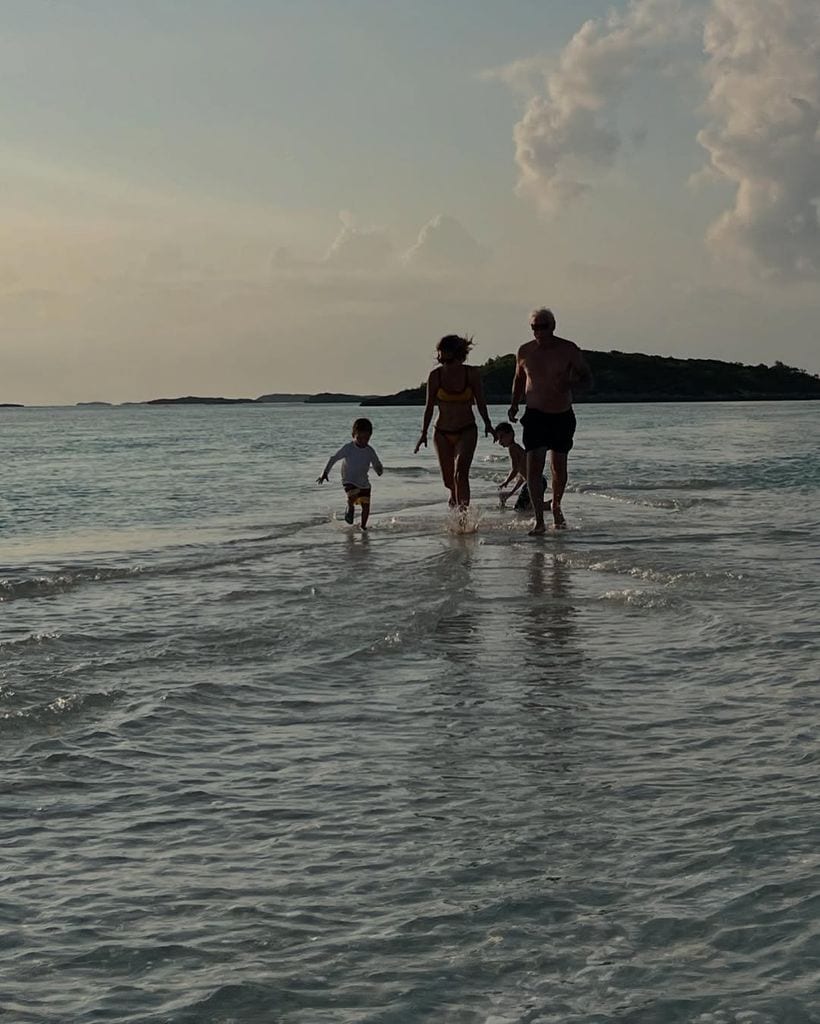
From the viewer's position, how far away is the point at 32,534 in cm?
1489

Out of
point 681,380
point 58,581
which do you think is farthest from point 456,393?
point 681,380

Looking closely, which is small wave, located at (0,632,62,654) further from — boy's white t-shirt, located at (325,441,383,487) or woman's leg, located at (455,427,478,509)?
boy's white t-shirt, located at (325,441,383,487)

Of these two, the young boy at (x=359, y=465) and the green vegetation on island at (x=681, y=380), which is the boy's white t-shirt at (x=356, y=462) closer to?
the young boy at (x=359, y=465)

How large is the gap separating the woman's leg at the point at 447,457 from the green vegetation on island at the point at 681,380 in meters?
151

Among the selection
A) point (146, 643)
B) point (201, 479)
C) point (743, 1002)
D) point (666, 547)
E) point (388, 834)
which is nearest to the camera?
point (743, 1002)

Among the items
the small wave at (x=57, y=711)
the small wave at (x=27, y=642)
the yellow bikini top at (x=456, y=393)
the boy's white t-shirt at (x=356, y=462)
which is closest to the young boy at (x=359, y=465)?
the boy's white t-shirt at (x=356, y=462)

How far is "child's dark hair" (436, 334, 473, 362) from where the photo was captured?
13250mm

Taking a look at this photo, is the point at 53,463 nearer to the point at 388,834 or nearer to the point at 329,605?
the point at 329,605

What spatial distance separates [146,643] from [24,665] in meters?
0.81

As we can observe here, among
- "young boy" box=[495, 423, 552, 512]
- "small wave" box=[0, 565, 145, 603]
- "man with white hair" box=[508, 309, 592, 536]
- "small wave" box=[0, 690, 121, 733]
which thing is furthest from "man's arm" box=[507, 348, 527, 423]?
"small wave" box=[0, 690, 121, 733]

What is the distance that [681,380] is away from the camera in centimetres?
17225

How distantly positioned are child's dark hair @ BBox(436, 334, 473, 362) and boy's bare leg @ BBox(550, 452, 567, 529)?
55.9 inches

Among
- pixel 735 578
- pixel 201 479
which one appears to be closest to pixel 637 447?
pixel 201 479

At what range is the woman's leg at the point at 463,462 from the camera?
13477mm
